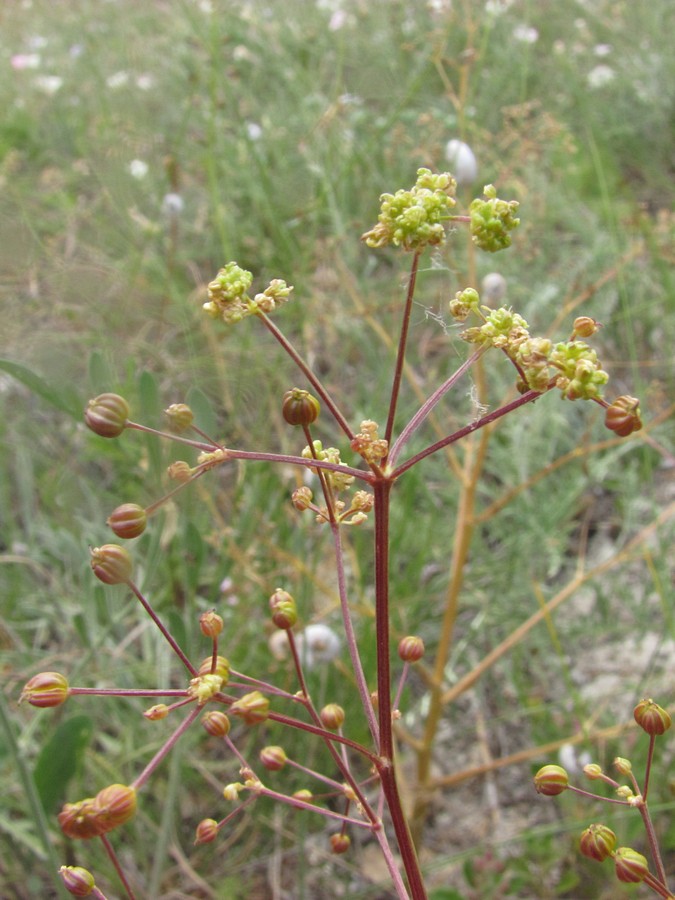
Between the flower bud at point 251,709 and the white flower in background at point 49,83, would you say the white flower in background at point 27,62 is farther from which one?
the flower bud at point 251,709

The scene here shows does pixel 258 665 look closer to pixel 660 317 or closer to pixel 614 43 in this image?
pixel 660 317

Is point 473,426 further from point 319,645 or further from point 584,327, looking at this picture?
point 319,645

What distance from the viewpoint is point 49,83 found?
11.1 ft

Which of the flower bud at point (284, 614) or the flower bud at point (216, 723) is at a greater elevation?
the flower bud at point (284, 614)

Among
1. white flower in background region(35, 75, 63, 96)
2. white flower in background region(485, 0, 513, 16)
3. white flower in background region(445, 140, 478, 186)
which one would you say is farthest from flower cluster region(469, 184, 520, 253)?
white flower in background region(35, 75, 63, 96)

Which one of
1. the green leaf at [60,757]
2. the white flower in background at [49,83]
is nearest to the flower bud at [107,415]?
the green leaf at [60,757]

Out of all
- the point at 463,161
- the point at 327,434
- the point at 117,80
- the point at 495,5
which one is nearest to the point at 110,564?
the point at 463,161

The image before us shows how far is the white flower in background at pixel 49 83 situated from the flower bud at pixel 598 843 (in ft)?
11.4

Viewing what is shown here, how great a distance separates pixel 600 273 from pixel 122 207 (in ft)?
3.72

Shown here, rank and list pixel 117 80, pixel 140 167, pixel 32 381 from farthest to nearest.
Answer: pixel 117 80
pixel 140 167
pixel 32 381

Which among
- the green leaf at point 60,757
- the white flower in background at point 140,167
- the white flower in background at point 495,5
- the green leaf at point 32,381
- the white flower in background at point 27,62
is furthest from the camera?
the white flower in background at point 27,62

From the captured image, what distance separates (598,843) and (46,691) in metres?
0.32

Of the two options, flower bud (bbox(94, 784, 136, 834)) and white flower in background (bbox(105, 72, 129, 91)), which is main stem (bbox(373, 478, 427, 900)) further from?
white flower in background (bbox(105, 72, 129, 91))

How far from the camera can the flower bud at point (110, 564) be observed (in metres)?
0.49
